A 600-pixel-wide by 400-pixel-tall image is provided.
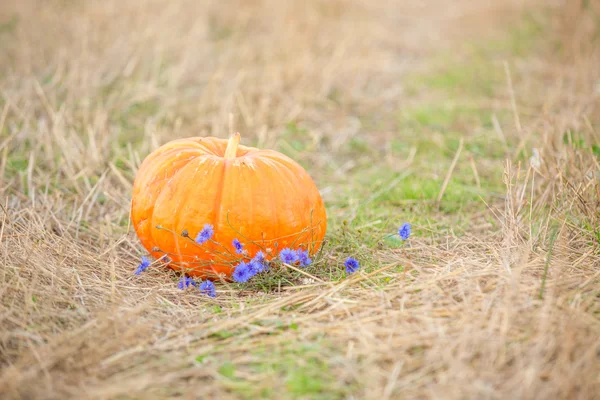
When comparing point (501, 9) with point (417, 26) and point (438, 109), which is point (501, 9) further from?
point (438, 109)

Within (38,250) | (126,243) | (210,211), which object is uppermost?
(210,211)

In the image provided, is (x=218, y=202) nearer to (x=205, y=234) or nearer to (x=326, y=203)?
(x=205, y=234)

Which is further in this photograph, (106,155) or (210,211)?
(106,155)

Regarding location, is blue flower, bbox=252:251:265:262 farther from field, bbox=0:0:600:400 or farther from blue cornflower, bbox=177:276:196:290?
blue cornflower, bbox=177:276:196:290

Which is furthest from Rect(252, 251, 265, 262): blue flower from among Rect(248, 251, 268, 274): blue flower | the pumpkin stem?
the pumpkin stem

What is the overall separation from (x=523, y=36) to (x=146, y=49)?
5236mm

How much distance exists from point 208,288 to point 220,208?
1.20 ft

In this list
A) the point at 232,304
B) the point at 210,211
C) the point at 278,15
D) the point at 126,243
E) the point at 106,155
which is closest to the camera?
the point at 232,304

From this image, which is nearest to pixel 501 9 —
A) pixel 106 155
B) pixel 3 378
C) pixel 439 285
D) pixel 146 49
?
pixel 146 49

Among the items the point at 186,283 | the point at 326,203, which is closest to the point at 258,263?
the point at 186,283

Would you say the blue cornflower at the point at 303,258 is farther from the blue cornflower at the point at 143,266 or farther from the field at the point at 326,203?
the blue cornflower at the point at 143,266

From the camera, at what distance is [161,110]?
491 cm

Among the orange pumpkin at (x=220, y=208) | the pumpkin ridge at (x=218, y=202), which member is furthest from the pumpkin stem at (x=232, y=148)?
the pumpkin ridge at (x=218, y=202)

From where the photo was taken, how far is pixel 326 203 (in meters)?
3.83
